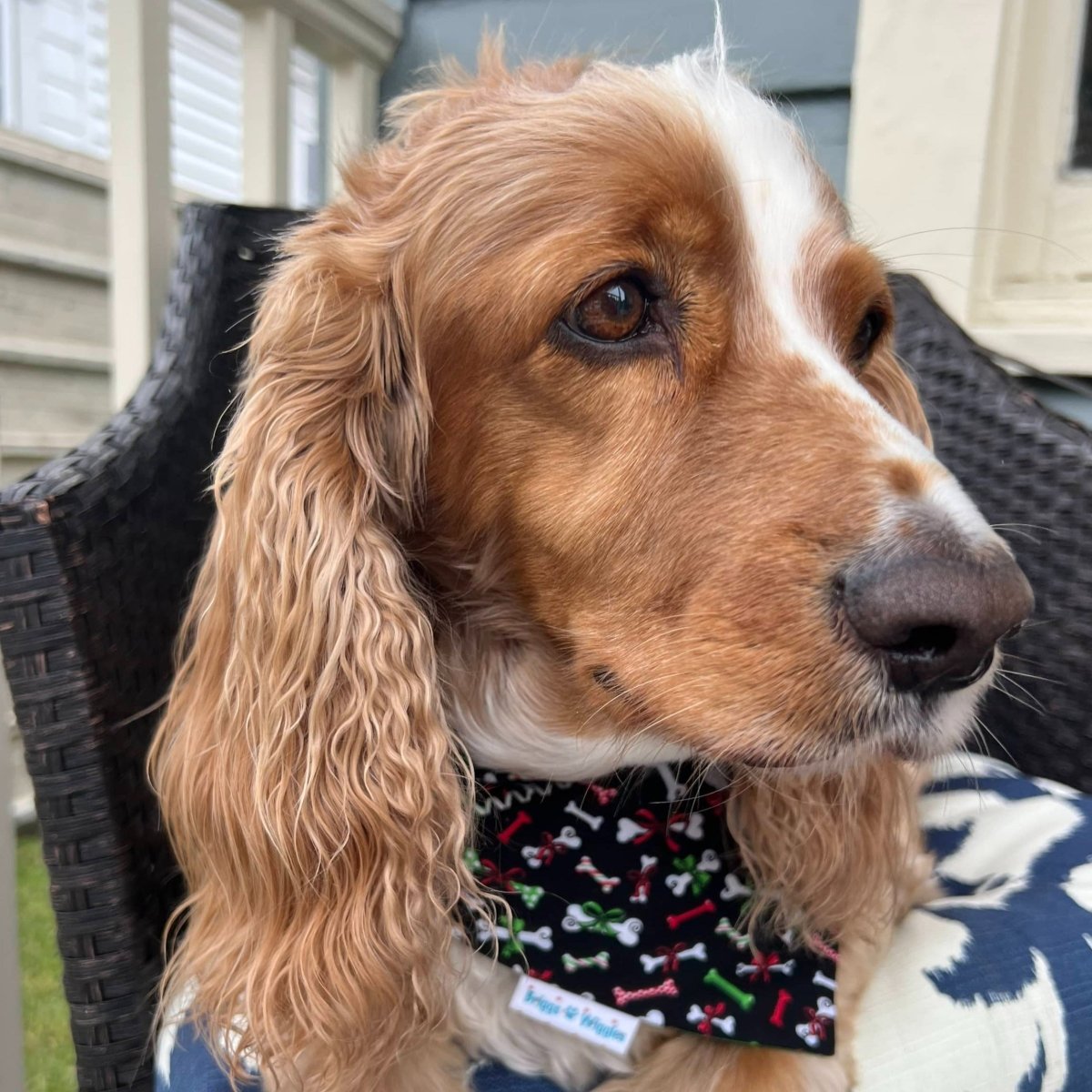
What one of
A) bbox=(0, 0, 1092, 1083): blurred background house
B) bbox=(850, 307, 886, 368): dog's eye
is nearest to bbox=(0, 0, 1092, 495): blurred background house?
bbox=(0, 0, 1092, 1083): blurred background house

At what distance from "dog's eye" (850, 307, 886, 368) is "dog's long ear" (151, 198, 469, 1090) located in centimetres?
65

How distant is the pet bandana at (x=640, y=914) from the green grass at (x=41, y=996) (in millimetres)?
1147

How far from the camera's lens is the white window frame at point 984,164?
2273 millimetres

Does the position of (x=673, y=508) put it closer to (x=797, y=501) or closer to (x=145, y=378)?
(x=797, y=501)

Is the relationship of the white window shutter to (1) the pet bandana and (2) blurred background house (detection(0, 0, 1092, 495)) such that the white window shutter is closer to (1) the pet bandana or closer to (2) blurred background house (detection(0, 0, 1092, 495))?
(2) blurred background house (detection(0, 0, 1092, 495))

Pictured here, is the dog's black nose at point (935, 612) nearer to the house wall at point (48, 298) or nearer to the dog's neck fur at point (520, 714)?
the dog's neck fur at point (520, 714)

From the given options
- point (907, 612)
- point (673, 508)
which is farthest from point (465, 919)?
point (907, 612)

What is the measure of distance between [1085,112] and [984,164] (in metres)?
0.42

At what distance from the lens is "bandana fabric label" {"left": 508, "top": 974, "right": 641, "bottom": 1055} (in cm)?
130

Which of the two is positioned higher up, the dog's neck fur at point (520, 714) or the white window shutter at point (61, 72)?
the white window shutter at point (61, 72)

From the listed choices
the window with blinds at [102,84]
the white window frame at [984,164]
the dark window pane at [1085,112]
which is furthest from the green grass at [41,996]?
the window with blinds at [102,84]

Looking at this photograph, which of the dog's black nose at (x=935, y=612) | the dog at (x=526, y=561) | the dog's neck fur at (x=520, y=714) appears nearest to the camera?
the dog's black nose at (x=935, y=612)

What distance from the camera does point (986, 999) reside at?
3.98 feet

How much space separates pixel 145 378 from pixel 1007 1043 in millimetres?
1623
